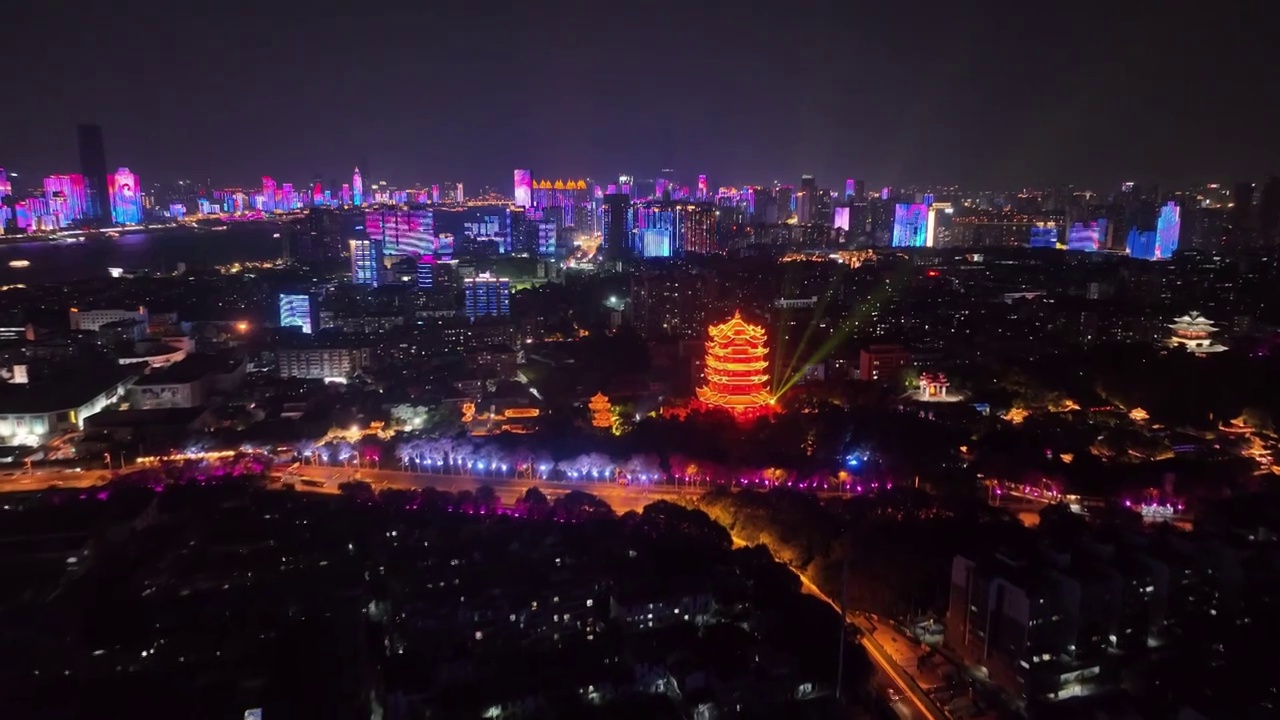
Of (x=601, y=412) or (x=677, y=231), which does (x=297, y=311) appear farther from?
(x=677, y=231)

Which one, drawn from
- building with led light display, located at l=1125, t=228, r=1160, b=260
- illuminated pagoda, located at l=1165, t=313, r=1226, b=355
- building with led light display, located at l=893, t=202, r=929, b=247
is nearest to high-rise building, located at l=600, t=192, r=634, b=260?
building with led light display, located at l=893, t=202, r=929, b=247

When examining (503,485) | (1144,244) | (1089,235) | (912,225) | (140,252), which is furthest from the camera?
(912,225)

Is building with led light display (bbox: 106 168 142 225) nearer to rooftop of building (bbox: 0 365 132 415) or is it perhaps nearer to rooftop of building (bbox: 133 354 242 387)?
rooftop of building (bbox: 133 354 242 387)

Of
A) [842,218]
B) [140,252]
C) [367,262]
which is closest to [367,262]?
[367,262]

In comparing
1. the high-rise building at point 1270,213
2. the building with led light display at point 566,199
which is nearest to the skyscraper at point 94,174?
the building with led light display at point 566,199

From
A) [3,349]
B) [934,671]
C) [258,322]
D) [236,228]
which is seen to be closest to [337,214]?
[236,228]

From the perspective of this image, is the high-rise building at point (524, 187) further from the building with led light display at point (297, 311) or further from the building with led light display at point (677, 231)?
the building with led light display at point (297, 311)
